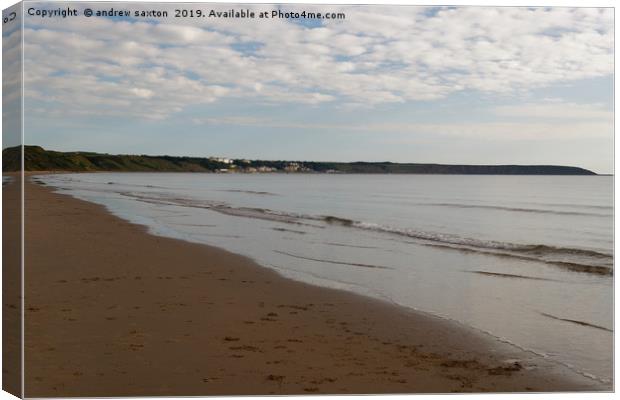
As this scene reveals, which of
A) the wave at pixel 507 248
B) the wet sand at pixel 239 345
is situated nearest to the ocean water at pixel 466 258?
the wave at pixel 507 248

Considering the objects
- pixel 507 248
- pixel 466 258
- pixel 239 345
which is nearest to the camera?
pixel 239 345

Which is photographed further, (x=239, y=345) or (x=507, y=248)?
(x=507, y=248)

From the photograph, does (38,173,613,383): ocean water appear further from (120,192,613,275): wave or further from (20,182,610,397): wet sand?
(20,182,610,397): wet sand

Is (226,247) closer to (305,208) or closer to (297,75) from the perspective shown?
(297,75)

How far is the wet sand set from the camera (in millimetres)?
5477

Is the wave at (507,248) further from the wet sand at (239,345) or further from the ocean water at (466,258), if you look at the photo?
the wet sand at (239,345)

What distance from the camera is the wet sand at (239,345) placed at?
216 inches

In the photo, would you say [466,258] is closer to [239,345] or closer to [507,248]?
[507,248]

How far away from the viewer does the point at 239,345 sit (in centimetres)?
619

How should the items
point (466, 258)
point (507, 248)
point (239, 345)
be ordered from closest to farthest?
point (239, 345), point (466, 258), point (507, 248)

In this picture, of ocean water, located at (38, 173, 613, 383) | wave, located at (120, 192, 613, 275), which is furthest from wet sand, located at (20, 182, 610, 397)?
wave, located at (120, 192, 613, 275)

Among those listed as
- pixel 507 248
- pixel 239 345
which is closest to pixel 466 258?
pixel 507 248

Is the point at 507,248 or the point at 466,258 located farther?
the point at 507,248

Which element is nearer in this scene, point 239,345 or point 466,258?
point 239,345
